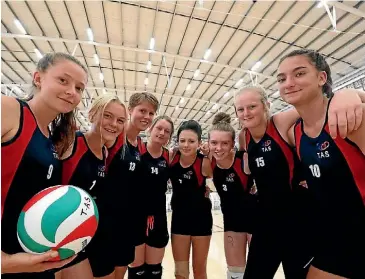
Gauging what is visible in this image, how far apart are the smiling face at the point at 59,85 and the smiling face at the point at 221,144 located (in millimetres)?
1802

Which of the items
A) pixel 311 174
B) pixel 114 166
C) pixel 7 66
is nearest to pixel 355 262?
pixel 311 174

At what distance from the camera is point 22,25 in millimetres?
12570

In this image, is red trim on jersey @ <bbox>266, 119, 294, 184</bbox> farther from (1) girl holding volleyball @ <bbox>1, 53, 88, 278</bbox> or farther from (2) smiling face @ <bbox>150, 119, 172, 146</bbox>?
(1) girl holding volleyball @ <bbox>1, 53, 88, 278</bbox>

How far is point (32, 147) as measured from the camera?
1700 millimetres

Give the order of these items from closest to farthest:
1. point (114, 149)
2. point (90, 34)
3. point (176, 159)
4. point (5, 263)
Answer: point (5, 263), point (114, 149), point (176, 159), point (90, 34)

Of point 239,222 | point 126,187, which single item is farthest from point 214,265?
point 126,187

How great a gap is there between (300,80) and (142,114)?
171 centimetres

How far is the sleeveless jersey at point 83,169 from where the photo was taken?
222cm

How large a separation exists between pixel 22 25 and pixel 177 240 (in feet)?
43.3

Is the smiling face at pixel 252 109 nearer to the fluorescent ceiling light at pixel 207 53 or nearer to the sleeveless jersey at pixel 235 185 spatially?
the sleeveless jersey at pixel 235 185

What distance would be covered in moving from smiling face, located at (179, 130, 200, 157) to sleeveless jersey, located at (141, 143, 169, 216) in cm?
28

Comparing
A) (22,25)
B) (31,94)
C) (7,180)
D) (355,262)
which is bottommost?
(355,262)

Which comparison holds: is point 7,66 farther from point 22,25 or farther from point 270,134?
point 270,134

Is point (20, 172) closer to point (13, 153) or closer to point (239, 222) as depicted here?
point (13, 153)
